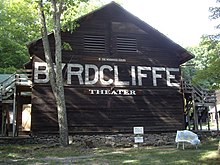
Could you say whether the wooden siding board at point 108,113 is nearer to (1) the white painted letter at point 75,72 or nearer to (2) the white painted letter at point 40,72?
(2) the white painted letter at point 40,72

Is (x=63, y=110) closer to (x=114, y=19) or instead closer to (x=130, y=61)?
(x=130, y=61)

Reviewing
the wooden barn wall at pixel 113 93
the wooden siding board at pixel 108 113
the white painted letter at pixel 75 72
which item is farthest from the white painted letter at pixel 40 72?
the white painted letter at pixel 75 72

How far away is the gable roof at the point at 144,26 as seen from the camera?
21.1m

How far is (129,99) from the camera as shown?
2066cm

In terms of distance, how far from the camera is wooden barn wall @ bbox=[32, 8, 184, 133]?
19469 mm

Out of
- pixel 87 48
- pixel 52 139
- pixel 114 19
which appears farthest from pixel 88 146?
pixel 114 19

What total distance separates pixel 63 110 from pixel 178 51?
390 inches

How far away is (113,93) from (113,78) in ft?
3.31

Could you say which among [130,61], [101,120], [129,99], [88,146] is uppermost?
[130,61]

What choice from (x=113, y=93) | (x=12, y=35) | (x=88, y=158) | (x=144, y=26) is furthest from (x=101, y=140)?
(x=12, y=35)

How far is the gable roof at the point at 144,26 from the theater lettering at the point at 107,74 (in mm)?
1330

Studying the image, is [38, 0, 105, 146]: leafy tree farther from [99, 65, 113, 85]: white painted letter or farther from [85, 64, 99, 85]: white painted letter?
[99, 65, 113, 85]: white painted letter

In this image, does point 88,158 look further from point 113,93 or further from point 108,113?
point 113,93

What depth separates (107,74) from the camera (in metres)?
20.6
